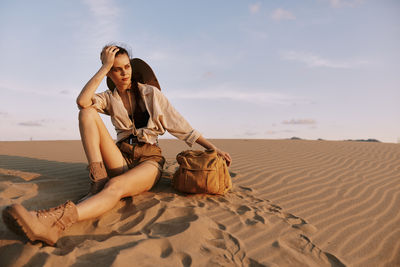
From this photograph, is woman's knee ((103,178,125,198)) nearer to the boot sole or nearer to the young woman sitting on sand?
the young woman sitting on sand

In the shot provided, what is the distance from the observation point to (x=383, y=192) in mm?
4215

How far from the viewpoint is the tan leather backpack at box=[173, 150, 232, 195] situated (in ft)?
10.5

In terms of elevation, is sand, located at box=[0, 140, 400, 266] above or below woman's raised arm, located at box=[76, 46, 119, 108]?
below

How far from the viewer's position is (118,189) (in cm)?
272

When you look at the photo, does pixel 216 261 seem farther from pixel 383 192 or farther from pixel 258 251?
pixel 383 192

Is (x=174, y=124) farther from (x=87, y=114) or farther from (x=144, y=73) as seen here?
(x=87, y=114)

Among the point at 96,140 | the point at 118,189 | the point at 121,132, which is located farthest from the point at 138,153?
the point at 118,189

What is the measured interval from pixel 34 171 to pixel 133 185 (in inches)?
95.9

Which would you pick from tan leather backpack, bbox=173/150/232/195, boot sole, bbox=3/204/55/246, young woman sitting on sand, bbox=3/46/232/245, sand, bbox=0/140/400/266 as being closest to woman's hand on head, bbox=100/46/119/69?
young woman sitting on sand, bbox=3/46/232/245

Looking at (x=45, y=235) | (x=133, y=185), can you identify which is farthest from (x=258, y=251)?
(x=45, y=235)

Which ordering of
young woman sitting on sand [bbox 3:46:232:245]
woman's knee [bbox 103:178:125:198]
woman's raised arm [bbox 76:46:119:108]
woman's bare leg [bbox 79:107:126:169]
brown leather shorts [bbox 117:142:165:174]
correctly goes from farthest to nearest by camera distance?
brown leather shorts [bbox 117:142:165:174]
woman's raised arm [bbox 76:46:119:108]
woman's bare leg [bbox 79:107:126:169]
young woman sitting on sand [bbox 3:46:232:245]
woman's knee [bbox 103:178:125:198]

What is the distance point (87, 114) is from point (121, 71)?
0.64 meters

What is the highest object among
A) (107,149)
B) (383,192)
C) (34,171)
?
(107,149)

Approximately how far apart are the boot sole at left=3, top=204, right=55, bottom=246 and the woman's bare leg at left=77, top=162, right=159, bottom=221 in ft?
1.34
